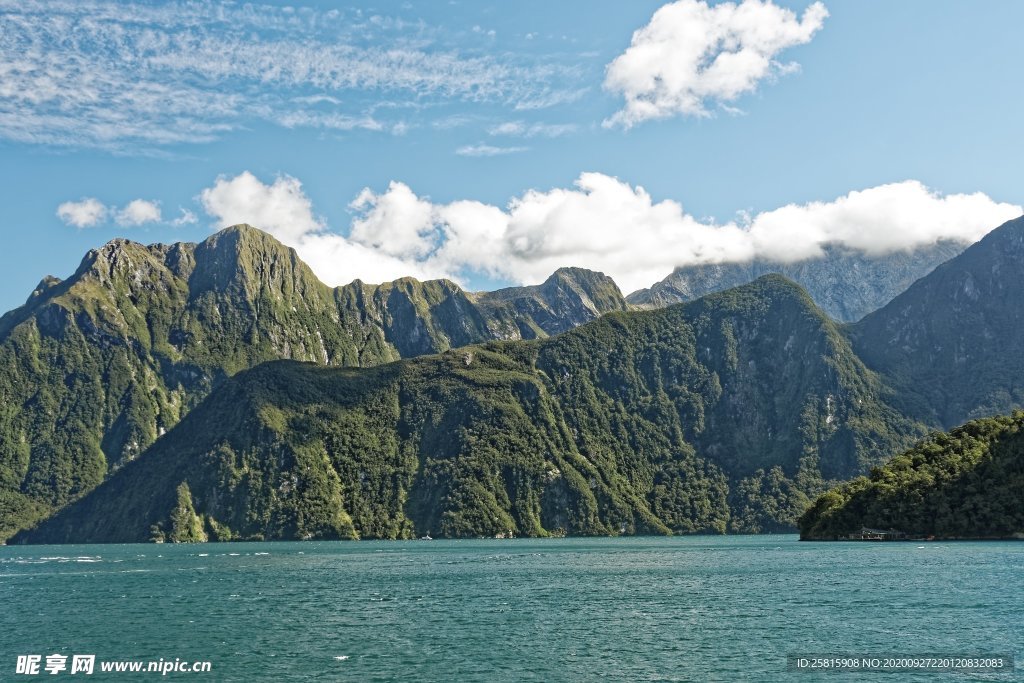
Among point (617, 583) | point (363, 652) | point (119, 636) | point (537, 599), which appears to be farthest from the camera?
point (617, 583)

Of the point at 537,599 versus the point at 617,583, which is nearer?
the point at 537,599

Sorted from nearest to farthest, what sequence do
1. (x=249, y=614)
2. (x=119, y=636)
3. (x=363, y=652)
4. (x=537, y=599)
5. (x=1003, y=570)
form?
(x=363, y=652), (x=119, y=636), (x=249, y=614), (x=537, y=599), (x=1003, y=570)

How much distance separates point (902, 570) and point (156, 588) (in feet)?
416

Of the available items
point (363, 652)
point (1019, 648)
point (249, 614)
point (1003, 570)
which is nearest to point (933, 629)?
point (1019, 648)

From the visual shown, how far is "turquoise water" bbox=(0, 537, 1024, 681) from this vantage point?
276ft

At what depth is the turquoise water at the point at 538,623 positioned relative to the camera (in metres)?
84.1

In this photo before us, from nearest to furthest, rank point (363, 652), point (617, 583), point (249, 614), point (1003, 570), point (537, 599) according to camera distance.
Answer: point (363, 652) → point (249, 614) → point (537, 599) → point (1003, 570) → point (617, 583)

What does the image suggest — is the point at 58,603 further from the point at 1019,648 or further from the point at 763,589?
the point at 1019,648

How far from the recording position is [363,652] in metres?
92.3

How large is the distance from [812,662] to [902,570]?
9052cm

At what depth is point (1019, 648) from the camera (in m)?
84.3

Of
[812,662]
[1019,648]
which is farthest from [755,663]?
[1019,648]

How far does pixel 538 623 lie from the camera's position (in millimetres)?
111188

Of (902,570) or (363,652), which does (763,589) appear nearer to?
(902,570)
